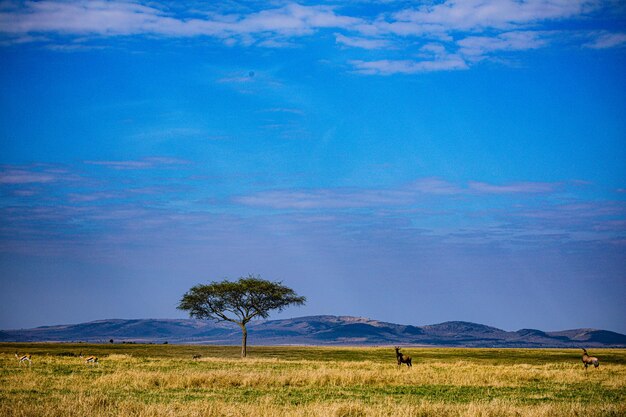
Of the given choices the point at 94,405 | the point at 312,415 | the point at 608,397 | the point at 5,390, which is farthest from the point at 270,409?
the point at 608,397

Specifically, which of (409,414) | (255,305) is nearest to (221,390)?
(409,414)

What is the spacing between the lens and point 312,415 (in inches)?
800

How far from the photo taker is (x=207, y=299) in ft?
299

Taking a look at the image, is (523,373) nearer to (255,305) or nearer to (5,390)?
(5,390)

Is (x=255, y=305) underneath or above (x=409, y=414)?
above

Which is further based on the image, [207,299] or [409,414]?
[207,299]

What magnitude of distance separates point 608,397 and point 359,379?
13.1m

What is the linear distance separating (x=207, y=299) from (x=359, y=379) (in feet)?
190

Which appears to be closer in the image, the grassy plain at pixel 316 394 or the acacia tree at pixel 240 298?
the grassy plain at pixel 316 394

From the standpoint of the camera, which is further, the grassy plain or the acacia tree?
the acacia tree

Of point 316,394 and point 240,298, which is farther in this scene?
point 240,298

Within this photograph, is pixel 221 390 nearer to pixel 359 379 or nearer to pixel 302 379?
pixel 302 379

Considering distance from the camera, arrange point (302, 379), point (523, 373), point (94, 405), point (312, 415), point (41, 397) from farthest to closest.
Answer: point (523, 373)
point (302, 379)
point (41, 397)
point (94, 405)
point (312, 415)

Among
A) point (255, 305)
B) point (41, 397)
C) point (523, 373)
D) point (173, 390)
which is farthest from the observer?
point (255, 305)
